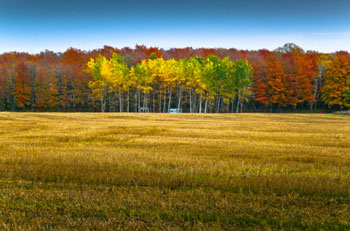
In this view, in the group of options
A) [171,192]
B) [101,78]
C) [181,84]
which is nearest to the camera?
[171,192]

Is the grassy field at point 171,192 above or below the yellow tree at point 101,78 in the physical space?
below

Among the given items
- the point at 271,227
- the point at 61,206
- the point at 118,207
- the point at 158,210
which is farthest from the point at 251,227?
the point at 61,206

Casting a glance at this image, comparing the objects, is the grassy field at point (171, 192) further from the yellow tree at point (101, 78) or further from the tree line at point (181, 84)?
the yellow tree at point (101, 78)

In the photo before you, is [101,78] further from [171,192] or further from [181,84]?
[171,192]

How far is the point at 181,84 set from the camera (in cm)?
7581

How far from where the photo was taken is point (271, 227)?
16.0ft

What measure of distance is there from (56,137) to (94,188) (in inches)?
451

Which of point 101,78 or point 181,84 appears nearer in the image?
point 101,78

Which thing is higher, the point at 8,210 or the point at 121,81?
the point at 121,81

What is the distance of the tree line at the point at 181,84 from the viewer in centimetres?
7138

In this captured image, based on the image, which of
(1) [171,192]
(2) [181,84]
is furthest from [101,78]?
(1) [171,192]

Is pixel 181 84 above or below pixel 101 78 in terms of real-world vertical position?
below

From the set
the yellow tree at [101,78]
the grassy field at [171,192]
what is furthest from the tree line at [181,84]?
the grassy field at [171,192]

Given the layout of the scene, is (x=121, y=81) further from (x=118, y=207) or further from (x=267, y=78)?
(x=118, y=207)
